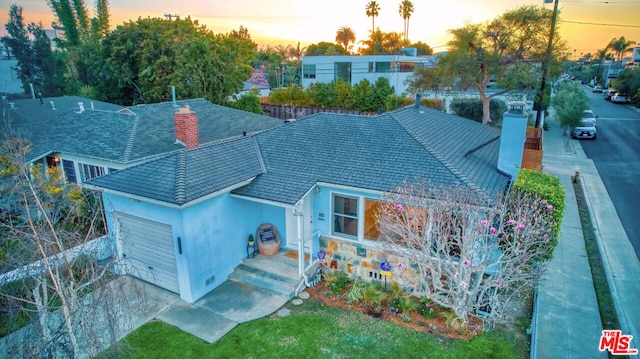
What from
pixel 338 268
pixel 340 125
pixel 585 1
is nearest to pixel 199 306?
pixel 338 268

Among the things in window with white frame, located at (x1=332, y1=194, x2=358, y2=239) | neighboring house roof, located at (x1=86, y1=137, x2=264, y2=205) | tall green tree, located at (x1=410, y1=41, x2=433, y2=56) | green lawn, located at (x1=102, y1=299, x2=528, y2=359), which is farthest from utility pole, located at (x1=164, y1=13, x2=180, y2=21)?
tall green tree, located at (x1=410, y1=41, x2=433, y2=56)

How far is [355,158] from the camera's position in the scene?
11.8 m

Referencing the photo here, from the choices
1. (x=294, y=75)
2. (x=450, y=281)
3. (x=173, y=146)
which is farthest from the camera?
(x=294, y=75)

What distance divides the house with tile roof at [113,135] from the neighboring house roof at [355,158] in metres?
3.93

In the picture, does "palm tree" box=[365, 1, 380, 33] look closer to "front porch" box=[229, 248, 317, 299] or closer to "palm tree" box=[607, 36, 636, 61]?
"palm tree" box=[607, 36, 636, 61]

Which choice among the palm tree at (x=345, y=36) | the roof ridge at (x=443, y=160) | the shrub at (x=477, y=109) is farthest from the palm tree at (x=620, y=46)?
the roof ridge at (x=443, y=160)

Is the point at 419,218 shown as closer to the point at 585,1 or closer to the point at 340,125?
the point at 340,125

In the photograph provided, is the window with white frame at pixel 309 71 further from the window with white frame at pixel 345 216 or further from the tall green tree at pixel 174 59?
the window with white frame at pixel 345 216

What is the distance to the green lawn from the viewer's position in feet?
27.1

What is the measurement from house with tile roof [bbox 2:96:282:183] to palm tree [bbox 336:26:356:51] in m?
87.3

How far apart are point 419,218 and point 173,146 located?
38.5 feet

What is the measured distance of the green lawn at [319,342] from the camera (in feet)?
27.1

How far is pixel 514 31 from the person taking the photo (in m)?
28.0

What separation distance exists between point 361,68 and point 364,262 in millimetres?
38294
